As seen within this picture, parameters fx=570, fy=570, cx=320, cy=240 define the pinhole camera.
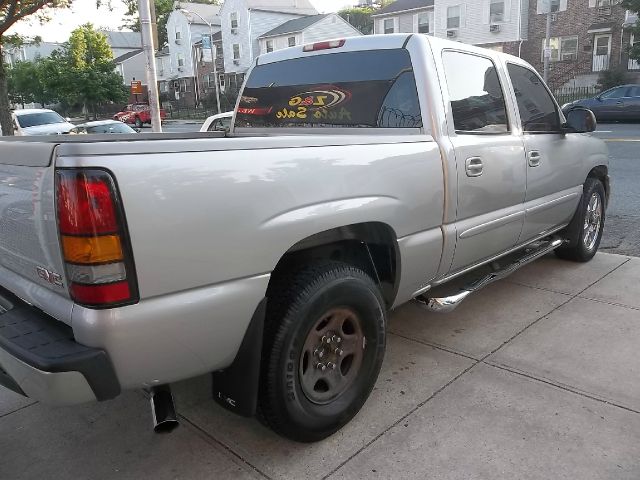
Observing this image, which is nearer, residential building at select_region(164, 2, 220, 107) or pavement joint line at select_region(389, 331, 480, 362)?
pavement joint line at select_region(389, 331, 480, 362)

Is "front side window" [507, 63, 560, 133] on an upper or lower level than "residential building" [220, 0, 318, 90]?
lower

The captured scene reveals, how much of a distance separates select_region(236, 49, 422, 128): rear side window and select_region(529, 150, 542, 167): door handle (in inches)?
47.7

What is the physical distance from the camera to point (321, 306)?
257cm

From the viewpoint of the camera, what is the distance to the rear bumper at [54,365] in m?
1.94

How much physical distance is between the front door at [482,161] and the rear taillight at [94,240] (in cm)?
209

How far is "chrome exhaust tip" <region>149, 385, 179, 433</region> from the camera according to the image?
2.40m

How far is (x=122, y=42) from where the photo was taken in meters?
75.7

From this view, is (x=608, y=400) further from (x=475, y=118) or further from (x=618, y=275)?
(x=618, y=275)

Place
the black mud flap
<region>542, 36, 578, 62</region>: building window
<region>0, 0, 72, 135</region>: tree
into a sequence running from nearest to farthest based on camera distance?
the black mud flap
<region>0, 0, 72, 135</region>: tree
<region>542, 36, 578, 62</region>: building window

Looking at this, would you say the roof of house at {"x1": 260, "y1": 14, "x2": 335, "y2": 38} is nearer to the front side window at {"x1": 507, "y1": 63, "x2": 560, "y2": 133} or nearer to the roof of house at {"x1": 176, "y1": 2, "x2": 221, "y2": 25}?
the roof of house at {"x1": 176, "y1": 2, "x2": 221, "y2": 25}

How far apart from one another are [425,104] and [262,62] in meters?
1.61

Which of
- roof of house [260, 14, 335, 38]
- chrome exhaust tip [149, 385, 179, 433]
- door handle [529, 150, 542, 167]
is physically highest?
Result: roof of house [260, 14, 335, 38]

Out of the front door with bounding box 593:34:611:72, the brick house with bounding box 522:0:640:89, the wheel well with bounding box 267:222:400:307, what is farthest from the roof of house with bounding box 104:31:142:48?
the wheel well with bounding box 267:222:400:307

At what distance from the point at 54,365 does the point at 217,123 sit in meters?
4.30
